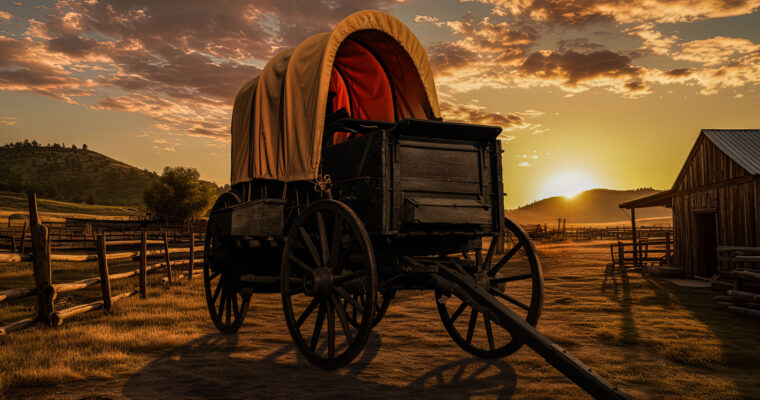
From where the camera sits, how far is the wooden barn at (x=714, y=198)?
13.2m

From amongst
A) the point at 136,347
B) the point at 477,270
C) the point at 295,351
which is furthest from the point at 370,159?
the point at 136,347

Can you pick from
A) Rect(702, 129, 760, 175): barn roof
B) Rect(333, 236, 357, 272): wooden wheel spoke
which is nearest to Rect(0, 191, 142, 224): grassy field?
Rect(702, 129, 760, 175): barn roof

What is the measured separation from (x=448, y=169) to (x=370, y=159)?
80 centimetres

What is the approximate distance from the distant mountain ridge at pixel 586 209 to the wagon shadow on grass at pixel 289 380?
531 ft

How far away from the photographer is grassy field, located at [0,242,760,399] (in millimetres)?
4426

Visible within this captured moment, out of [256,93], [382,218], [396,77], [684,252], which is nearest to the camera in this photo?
[382,218]

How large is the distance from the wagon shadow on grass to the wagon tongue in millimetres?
838

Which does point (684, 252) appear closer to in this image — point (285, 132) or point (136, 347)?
point (285, 132)

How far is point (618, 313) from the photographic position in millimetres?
8945

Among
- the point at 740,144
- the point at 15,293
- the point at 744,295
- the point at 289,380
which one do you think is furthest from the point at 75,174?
the point at 744,295

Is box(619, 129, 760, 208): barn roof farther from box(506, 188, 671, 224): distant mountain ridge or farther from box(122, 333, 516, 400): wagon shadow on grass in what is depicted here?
box(506, 188, 671, 224): distant mountain ridge

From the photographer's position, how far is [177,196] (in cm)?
6275

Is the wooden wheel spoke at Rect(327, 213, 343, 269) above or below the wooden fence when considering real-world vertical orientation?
above

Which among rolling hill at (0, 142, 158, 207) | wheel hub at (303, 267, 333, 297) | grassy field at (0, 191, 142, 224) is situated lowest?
wheel hub at (303, 267, 333, 297)
